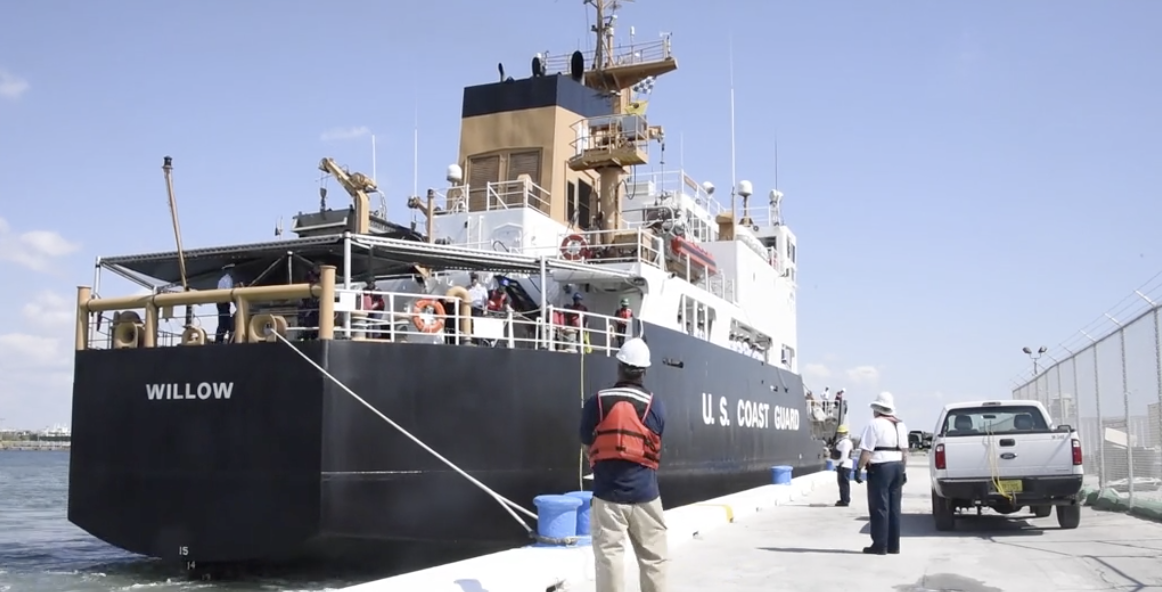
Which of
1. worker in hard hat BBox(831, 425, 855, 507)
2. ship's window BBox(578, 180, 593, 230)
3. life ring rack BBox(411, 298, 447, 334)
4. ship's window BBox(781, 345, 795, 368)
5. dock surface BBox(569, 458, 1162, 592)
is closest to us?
dock surface BBox(569, 458, 1162, 592)

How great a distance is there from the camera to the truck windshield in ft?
36.3

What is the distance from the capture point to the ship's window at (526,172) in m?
17.7

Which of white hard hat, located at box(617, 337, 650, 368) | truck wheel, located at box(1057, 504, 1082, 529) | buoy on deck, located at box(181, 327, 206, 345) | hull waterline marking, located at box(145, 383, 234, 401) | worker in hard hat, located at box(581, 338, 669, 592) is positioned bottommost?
truck wheel, located at box(1057, 504, 1082, 529)

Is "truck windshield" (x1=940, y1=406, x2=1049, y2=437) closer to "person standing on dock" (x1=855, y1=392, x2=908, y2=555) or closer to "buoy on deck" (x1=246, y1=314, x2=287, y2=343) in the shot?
"person standing on dock" (x1=855, y1=392, x2=908, y2=555)

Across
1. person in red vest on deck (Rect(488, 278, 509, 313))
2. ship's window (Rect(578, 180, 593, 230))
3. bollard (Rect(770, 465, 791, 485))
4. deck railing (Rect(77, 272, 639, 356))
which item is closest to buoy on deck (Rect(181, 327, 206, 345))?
deck railing (Rect(77, 272, 639, 356))

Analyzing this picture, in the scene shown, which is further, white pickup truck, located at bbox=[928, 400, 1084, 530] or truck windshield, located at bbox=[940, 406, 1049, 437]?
truck windshield, located at bbox=[940, 406, 1049, 437]

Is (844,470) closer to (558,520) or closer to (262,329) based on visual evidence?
(558,520)

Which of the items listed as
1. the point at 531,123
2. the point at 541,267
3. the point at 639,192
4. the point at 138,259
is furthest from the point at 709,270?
the point at 138,259

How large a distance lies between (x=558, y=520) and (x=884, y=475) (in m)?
Result: 2.88

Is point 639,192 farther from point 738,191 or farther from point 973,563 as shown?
point 973,563

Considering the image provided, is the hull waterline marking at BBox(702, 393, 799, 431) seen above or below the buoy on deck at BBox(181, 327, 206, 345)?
below

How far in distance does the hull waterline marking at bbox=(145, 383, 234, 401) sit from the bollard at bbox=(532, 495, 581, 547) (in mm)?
3693

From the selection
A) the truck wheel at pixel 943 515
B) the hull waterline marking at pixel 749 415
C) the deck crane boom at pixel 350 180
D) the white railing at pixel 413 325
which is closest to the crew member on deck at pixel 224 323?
the white railing at pixel 413 325

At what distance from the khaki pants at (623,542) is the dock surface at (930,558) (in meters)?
1.87
